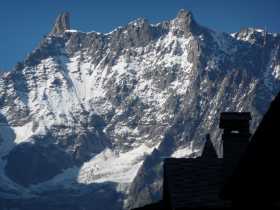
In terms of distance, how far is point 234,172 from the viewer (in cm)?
863

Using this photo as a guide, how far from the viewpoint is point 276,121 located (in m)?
7.69

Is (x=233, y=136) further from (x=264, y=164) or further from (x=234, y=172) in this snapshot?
(x=264, y=164)

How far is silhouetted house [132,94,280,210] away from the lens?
25.5ft

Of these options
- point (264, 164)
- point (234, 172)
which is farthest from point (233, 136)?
point (264, 164)

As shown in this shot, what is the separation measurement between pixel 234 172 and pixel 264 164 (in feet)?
2.77

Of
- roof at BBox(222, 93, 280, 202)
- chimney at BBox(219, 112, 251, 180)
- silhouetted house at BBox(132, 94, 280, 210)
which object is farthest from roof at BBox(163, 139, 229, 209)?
roof at BBox(222, 93, 280, 202)

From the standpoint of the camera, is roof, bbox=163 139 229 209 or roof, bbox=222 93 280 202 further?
roof, bbox=163 139 229 209

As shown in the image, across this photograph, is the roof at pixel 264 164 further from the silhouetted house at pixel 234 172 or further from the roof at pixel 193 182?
the roof at pixel 193 182

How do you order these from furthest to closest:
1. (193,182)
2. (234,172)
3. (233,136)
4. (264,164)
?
(193,182), (233,136), (234,172), (264,164)

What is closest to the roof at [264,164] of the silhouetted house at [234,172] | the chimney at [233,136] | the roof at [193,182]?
the silhouetted house at [234,172]

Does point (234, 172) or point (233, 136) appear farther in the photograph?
point (233, 136)

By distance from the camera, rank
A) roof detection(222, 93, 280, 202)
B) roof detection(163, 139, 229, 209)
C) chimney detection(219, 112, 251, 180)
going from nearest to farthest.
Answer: roof detection(222, 93, 280, 202) → chimney detection(219, 112, 251, 180) → roof detection(163, 139, 229, 209)

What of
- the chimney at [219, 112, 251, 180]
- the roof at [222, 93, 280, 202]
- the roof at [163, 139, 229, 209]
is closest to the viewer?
the roof at [222, 93, 280, 202]

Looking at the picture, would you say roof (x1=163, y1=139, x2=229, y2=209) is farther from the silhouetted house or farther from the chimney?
the chimney
